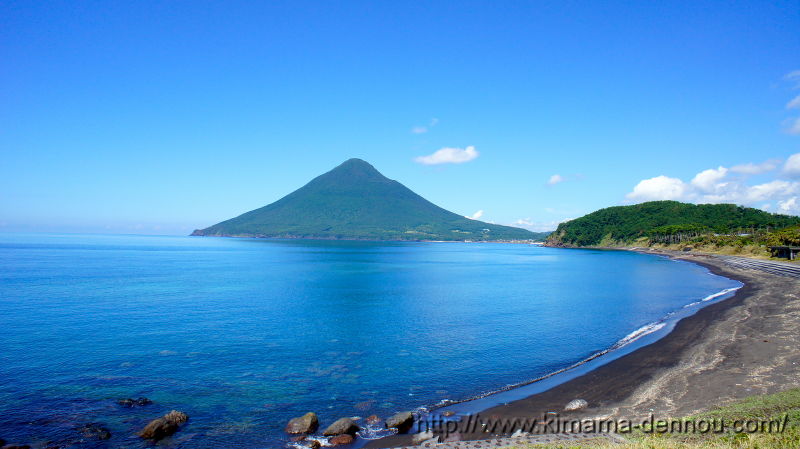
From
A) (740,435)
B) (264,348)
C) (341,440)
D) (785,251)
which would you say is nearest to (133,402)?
Result: (341,440)

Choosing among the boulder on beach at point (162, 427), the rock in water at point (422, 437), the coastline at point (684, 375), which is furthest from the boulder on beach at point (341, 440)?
the boulder on beach at point (162, 427)

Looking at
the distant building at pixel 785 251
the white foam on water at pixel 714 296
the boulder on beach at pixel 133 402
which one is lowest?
the boulder on beach at pixel 133 402

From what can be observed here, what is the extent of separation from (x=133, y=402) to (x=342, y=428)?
873 cm

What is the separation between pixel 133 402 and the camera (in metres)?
17.0

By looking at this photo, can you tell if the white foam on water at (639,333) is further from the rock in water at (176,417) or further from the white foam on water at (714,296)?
the rock in water at (176,417)

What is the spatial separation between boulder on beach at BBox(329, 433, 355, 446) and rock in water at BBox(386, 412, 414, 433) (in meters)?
1.55

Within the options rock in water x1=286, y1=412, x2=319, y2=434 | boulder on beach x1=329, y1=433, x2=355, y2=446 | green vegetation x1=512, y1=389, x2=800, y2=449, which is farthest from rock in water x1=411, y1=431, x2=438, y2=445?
green vegetation x1=512, y1=389, x2=800, y2=449

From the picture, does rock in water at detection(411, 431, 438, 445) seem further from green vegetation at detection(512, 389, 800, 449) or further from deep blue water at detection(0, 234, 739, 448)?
green vegetation at detection(512, 389, 800, 449)

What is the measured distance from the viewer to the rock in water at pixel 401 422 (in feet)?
49.8

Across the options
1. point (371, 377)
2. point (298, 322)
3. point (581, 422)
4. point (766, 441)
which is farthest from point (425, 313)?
point (766, 441)

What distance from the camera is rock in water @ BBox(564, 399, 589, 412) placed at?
1641cm

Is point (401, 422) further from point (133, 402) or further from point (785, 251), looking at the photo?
point (785, 251)

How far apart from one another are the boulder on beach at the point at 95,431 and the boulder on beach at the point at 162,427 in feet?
3.60

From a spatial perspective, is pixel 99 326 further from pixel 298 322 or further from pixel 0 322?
pixel 298 322
